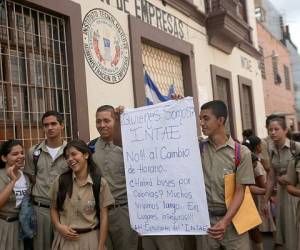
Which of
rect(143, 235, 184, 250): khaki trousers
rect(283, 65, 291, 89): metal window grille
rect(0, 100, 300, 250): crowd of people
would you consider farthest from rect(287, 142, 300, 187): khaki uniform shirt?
rect(283, 65, 291, 89): metal window grille

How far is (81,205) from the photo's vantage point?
343cm

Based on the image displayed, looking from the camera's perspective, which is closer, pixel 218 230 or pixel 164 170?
pixel 218 230

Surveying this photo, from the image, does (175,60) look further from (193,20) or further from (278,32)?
(278,32)

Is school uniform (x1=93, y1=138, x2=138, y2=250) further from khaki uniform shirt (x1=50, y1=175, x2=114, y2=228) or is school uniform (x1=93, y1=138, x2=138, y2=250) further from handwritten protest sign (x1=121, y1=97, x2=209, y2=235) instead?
khaki uniform shirt (x1=50, y1=175, x2=114, y2=228)

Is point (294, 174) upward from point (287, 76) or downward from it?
downward

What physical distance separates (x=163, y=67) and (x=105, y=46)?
224 centimetres

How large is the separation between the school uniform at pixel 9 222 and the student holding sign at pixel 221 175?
4.99 ft

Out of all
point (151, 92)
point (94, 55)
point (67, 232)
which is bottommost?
point (67, 232)

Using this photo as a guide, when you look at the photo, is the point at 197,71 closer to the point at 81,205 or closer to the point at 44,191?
the point at 44,191

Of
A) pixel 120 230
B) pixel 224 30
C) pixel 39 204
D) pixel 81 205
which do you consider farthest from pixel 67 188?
pixel 224 30

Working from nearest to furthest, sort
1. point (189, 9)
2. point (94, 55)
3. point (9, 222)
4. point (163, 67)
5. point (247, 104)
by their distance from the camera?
point (9, 222), point (94, 55), point (163, 67), point (189, 9), point (247, 104)

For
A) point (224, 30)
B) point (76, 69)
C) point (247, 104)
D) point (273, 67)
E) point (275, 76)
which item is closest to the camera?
point (76, 69)

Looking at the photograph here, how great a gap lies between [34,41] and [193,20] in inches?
200

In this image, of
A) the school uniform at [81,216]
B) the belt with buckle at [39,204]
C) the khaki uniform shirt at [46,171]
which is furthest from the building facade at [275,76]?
the school uniform at [81,216]
